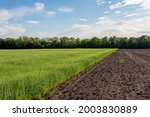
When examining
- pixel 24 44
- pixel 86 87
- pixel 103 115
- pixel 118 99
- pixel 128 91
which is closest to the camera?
pixel 103 115

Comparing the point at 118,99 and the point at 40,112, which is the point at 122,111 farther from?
the point at 40,112

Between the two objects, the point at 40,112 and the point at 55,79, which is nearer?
the point at 40,112

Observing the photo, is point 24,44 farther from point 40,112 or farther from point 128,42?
point 40,112

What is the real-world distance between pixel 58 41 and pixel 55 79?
5679 inches

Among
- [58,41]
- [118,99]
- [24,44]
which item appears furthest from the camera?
[58,41]

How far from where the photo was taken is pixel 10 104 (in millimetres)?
9398

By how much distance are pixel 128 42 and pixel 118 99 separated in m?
160

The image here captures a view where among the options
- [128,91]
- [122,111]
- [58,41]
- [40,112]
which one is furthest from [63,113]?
[58,41]

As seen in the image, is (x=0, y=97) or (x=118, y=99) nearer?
(x=0, y=97)

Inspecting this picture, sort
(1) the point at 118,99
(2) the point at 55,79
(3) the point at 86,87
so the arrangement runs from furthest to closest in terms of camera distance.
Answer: (2) the point at 55,79, (3) the point at 86,87, (1) the point at 118,99

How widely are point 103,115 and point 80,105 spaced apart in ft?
4.49

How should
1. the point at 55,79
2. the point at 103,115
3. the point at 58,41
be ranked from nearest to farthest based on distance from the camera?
the point at 103,115 → the point at 55,79 → the point at 58,41

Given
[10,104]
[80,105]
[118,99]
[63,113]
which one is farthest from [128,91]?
[10,104]

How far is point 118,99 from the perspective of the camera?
10859mm
